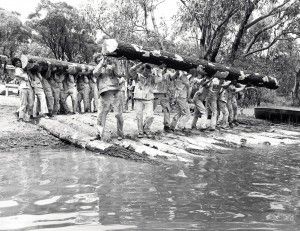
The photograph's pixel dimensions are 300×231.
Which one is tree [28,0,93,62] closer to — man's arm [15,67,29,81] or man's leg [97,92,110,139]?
man's arm [15,67,29,81]

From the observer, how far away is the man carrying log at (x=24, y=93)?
11.7 metres

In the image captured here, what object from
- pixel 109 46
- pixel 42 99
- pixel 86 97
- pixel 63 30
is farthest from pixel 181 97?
pixel 63 30

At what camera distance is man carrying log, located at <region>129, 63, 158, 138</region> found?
416 inches

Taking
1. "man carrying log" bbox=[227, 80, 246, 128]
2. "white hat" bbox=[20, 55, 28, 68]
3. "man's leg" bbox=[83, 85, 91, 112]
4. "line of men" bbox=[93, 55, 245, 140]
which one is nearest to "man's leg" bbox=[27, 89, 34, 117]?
"white hat" bbox=[20, 55, 28, 68]

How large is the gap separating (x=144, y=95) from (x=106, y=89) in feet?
5.77

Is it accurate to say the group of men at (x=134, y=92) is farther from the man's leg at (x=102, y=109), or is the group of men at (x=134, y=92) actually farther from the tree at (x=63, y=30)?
the tree at (x=63, y=30)

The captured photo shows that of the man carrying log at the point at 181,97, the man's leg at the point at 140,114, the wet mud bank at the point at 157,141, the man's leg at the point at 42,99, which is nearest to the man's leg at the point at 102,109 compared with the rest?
the wet mud bank at the point at 157,141

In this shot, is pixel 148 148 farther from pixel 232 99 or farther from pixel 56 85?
pixel 232 99

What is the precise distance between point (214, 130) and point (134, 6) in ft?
35.4

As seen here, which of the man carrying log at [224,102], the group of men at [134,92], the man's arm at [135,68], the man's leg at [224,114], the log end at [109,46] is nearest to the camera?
the group of men at [134,92]

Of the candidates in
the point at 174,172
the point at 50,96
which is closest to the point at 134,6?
the point at 50,96

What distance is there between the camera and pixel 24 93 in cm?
1168

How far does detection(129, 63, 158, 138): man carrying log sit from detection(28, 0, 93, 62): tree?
70.0ft

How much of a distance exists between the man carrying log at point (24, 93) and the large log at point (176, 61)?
3470mm
